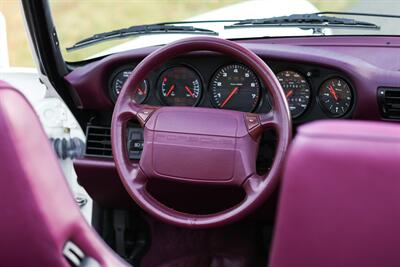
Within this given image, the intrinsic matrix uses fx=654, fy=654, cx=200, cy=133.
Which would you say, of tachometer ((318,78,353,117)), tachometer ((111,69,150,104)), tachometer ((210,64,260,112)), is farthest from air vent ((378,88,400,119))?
tachometer ((111,69,150,104))

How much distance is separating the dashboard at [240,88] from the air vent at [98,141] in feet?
0.78

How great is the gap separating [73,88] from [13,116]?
142 centimetres

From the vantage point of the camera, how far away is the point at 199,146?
218 centimetres

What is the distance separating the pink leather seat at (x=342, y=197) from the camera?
1.06 metres

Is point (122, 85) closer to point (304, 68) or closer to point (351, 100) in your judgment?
point (304, 68)

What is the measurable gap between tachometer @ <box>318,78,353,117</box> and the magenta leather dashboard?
0.05ft

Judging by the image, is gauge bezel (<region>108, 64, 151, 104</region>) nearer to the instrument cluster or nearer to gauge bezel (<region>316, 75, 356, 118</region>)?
the instrument cluster

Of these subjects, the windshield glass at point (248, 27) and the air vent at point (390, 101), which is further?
the windshield glass at point (248, 27)

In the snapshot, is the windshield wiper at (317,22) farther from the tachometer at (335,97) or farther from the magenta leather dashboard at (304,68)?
the tachometer at (335,97)

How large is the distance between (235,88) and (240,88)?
23mm

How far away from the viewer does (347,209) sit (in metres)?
1.10

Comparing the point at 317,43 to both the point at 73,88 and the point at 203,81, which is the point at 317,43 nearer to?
the point at 203,81

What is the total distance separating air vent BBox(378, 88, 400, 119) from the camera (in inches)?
92.8

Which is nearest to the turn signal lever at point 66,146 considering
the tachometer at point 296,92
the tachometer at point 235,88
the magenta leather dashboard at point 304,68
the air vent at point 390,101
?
the magenta leather dashboard at point 304,68
